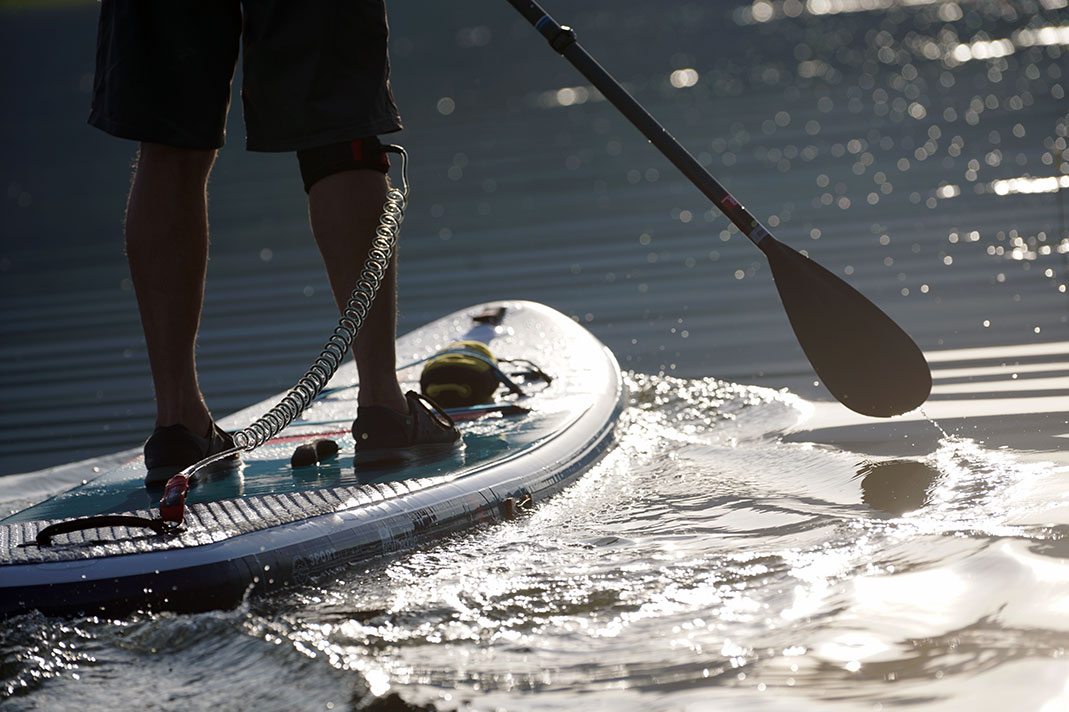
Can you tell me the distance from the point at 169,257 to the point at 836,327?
5.45 feet

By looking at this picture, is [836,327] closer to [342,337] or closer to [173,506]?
[342,337]

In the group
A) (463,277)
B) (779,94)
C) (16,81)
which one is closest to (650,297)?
(463,277)

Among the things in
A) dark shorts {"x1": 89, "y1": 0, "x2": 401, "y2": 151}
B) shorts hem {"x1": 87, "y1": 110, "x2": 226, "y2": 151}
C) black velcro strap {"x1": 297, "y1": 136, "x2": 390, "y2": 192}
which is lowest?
black velcro strap {"x1": 297, "y1": 136, "x2": 390, "y2": 192}

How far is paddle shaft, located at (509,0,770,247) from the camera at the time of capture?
11.8ft

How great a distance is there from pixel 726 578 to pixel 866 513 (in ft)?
1.67

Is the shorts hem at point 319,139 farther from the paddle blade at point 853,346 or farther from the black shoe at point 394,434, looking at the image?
the paddle blade at point 853,346

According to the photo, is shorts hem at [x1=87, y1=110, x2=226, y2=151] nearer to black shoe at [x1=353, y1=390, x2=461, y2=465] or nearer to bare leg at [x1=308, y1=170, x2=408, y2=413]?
bare leg at [x1=308, y1=170, x2=408, y2=413]

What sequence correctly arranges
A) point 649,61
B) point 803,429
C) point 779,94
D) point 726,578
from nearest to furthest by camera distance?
1. point 726,578
2. point 803,429
3. point 779,94
4. point 649,61

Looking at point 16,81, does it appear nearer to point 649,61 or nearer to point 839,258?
point 649,61

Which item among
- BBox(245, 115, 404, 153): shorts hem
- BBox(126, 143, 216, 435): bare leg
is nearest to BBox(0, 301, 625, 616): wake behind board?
BBox(126, 143, 216, 435): bare leg

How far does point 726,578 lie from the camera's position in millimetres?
2426

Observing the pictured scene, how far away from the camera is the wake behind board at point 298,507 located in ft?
8.08

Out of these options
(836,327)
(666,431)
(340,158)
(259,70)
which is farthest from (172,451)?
(836,327)

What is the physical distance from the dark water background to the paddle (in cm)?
18
